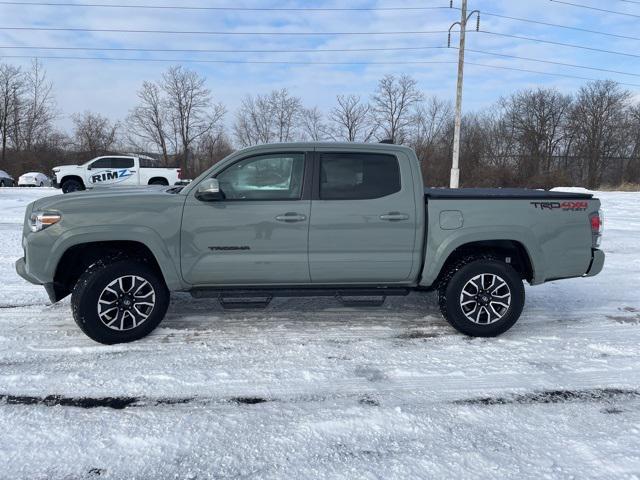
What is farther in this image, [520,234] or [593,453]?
[520,234]

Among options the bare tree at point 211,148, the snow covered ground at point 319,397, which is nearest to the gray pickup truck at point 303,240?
the snow covered ground at point 319,397

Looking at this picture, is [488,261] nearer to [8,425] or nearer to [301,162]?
[301,162]

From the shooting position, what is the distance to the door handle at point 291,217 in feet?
13.6

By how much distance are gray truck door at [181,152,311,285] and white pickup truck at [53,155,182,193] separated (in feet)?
60.1

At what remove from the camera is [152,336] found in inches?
169

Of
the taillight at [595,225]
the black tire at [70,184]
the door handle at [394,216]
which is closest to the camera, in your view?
the door handle at [394,216]

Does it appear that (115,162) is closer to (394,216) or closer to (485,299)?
(394,216)

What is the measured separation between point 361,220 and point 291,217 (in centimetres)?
67

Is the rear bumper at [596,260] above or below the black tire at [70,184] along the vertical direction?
below

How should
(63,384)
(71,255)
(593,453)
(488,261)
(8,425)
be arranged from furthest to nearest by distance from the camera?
(488,261) < (71,255) < (63,384) < (8,425) < (593,453)

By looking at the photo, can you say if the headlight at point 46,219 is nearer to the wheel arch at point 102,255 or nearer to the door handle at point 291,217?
the wheel arch at point 102,255

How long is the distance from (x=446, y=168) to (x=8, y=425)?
45.9 m

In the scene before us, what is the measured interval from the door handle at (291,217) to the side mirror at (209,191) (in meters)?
0.58

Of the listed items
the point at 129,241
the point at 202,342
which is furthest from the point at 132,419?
the point at 129,241
